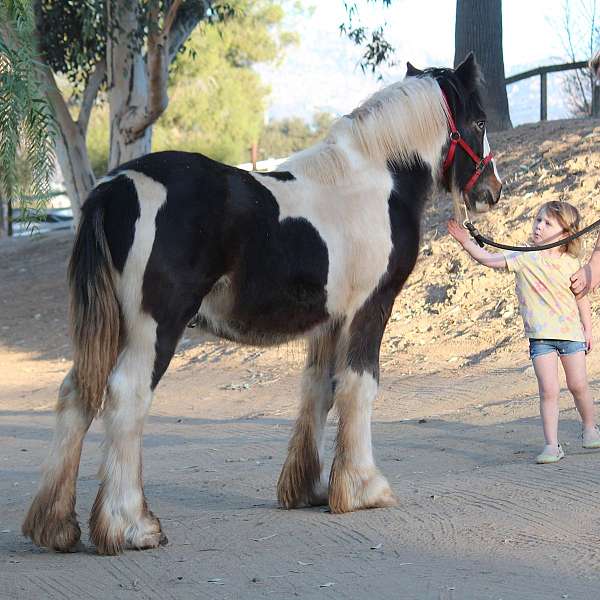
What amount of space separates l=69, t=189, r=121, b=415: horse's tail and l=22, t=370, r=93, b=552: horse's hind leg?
0.08m

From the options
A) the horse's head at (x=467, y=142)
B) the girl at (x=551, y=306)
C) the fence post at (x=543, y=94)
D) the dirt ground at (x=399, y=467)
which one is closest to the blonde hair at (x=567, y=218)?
the girl at (x=551, y=306)

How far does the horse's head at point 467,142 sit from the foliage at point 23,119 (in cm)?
255

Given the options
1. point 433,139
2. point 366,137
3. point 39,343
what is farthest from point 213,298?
point 39,343

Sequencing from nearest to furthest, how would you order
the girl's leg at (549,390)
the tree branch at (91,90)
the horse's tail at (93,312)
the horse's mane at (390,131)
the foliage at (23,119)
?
the foliage at (23,119) < the horse's tail at (93,312) < the horse's mane at (390,131) < the girl's leg at (549,390) < the tree branch at (91,90)

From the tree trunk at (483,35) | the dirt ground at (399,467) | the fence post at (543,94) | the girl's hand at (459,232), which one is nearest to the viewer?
the dirt ground at (399,467)

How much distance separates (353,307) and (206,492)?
66.6 inches

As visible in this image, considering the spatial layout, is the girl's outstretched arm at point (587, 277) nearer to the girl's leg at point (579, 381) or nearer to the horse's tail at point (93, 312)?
the girl's leg at point (579, 381)

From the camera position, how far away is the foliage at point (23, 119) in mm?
4078

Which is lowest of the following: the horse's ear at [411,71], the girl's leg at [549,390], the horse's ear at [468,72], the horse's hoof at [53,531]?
the horse's hoof at [53,531]

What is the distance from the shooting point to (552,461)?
625 centimetres

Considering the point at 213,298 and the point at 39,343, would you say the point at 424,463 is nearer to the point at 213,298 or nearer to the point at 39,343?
the point at 213,298

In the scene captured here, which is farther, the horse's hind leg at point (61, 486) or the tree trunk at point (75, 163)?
the tree trunk at point (75, 163)

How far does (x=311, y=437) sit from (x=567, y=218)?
85.5 inches

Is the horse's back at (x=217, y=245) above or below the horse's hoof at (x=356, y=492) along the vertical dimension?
above
